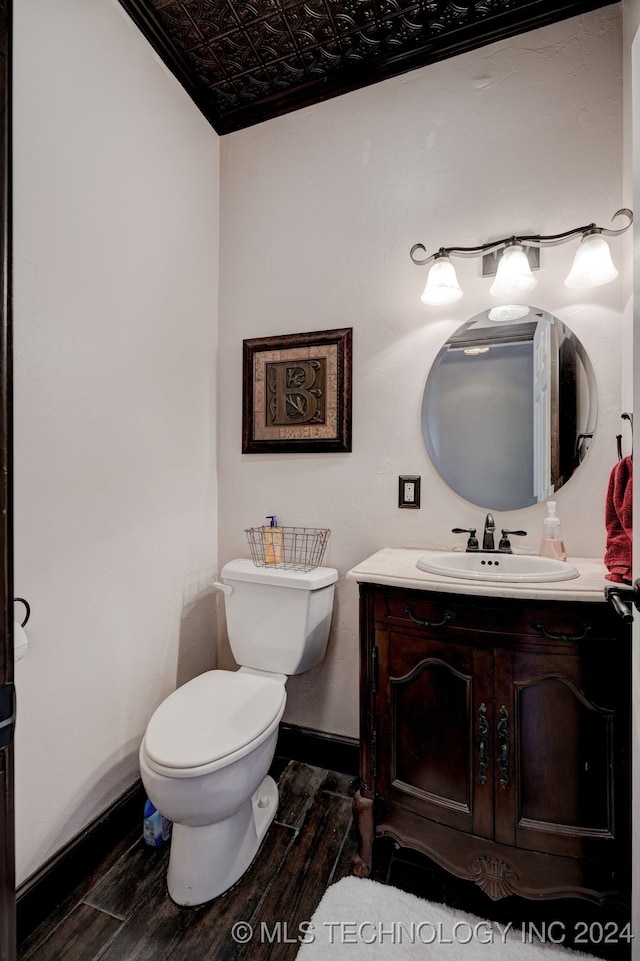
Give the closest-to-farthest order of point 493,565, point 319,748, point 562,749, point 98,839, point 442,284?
point 562,749 → point 98,839 → point 493,565 → point 442,284 → point 319,748

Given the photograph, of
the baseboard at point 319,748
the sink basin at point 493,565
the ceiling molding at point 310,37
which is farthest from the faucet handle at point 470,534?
the ceiling molding at point 310,37

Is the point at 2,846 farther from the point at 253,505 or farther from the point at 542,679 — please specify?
the point at 253,505

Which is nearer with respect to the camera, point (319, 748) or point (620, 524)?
point (620, 524)

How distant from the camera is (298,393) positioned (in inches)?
74.1

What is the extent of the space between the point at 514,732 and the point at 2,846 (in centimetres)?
109

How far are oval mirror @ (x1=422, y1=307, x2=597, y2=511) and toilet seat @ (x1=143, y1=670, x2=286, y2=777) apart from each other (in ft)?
3.22

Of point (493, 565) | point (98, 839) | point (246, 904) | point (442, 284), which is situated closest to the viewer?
point (246, 904)

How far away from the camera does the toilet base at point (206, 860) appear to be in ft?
4.09

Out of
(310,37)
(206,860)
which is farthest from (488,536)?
(310,37)

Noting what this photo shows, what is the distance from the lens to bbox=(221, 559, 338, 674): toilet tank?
1.63 m

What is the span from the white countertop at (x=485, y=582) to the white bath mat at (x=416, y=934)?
87cm

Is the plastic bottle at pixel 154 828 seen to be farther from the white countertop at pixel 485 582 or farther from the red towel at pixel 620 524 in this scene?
the red towel at pixel 620 524

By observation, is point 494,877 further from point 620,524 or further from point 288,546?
point 288,546

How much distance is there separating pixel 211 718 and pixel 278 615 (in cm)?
42
